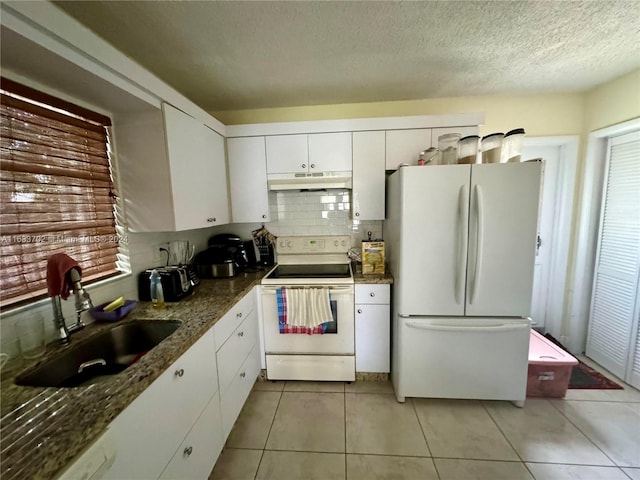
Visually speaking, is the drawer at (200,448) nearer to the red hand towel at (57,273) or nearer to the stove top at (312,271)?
the red hand towel at (57,273)

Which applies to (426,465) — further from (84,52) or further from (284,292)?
(84,52)

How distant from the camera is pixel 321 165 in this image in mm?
2225

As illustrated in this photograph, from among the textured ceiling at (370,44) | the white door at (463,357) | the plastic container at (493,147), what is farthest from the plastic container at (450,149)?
the white door at (463,357)

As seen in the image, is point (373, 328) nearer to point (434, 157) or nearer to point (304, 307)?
point (304, 307)

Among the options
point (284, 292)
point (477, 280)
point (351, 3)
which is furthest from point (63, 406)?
point (477, 280)

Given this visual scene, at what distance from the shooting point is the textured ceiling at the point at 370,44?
124 cm

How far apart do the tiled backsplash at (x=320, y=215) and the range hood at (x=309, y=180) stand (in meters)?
0.29

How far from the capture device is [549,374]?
1.89m

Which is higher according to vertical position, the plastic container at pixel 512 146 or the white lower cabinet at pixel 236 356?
the plastic container at pixel 512 146

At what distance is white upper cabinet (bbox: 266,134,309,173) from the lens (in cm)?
222

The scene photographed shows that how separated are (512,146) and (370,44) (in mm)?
1206

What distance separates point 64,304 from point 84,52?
1166 millimetres

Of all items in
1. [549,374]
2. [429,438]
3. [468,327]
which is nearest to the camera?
Result: [429,438]

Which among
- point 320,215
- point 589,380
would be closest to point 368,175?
point 320,215
